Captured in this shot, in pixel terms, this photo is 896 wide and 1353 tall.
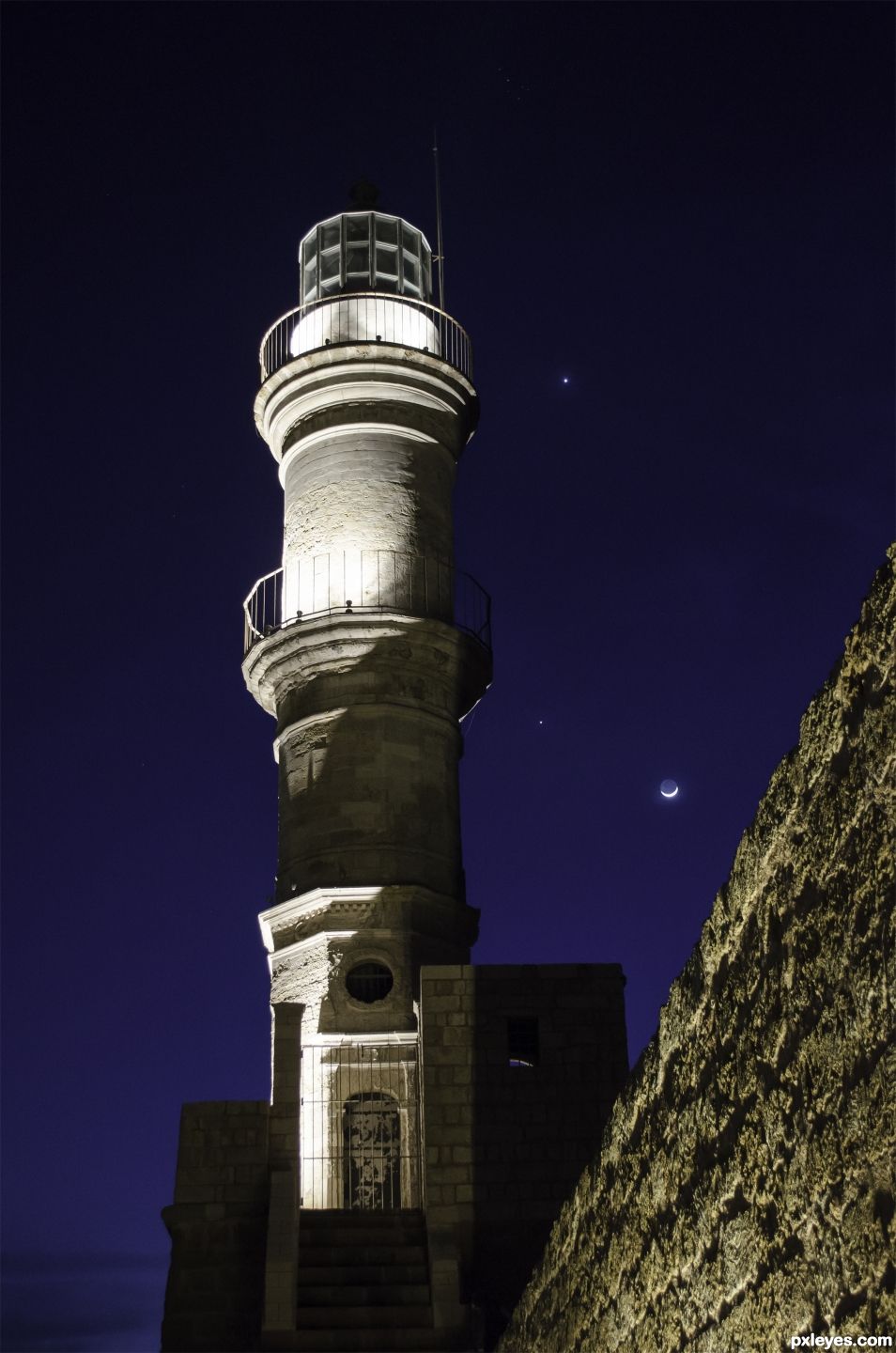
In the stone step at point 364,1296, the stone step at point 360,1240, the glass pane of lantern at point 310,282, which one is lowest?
the stone step at point 364,1296

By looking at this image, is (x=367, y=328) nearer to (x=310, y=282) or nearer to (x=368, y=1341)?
(x=310, y=282)

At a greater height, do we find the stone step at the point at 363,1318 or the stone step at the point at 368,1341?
the stone step at the point at 363,1318

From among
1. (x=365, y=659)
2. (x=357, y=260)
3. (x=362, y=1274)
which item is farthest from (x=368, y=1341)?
(x=357, y=260)

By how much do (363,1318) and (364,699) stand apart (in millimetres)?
9161

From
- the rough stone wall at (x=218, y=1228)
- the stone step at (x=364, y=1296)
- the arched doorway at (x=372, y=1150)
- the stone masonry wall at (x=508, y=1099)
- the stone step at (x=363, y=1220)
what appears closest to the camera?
the stone step at (x=364, y=1296)

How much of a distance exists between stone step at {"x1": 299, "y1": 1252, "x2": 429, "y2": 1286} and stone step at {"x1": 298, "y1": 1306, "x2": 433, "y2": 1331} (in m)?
0.45

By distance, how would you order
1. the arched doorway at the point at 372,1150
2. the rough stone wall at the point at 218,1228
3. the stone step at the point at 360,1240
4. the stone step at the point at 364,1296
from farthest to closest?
the arched doorway at the point at 372,1150 < the stone step at the point at 360,1240 < the rough stone wall at the point at 218,1228 < the stone step at the point at 364,1296

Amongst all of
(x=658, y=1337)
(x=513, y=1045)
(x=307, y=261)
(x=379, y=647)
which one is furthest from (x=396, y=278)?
(x=658, y=1337)

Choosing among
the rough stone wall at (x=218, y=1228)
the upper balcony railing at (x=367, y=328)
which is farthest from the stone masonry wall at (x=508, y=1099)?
the upper balcony railing at (x=367, y=328)

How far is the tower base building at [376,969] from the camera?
44.5ft

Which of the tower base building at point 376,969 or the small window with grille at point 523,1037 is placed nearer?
the tower base building at point 376,969

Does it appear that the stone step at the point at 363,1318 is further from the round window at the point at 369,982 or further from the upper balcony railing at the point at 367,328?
the upper balcony railing at the point at 367,328

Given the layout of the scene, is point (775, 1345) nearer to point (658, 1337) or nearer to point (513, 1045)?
point (658, 1337)

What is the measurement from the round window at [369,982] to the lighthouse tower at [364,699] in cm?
3
